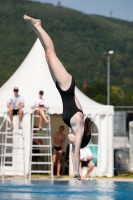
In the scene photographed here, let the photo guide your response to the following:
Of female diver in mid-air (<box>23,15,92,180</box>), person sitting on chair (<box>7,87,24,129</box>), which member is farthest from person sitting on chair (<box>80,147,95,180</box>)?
female diver in mid-air (<box>23,15,92,180</box>)

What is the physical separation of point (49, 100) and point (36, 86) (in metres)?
0.69

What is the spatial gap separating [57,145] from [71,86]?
31.7 feet

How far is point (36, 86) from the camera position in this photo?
17844 millimetres

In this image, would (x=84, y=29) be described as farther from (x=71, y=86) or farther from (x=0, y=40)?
(x=71, y=86)

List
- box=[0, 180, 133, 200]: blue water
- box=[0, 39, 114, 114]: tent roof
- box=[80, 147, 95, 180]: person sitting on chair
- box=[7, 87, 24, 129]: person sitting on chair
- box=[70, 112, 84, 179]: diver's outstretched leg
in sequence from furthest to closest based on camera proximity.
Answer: box=[0, 39, 114, 114]: tent roof
box=[80, 147, 95, 180]: person sitting on chair
box=[7, 87, 24, 129]: person sitting on chair
box=[0, 180, 133, 200]: blue water
box=[70, 112, 84, 179]: diver's outstretched leg

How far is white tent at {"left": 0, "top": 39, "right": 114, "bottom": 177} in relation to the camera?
17094mm

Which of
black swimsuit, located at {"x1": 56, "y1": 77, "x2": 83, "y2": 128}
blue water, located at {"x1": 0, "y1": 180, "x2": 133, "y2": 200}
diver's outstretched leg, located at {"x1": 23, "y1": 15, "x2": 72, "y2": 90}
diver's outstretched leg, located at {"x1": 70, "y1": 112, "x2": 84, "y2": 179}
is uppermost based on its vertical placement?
diver's outstretched leg, located at {"x1": 23, "y1": 15, "x2": 72, "y2": 90}

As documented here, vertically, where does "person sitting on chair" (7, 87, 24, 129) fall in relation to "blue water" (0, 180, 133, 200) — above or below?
above

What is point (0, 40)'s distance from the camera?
252 feet

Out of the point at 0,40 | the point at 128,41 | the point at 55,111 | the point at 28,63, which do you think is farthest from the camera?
the point at 128,41

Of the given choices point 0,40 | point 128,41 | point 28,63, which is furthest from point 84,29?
point 28,63

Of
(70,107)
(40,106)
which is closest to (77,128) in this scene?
(70,107)

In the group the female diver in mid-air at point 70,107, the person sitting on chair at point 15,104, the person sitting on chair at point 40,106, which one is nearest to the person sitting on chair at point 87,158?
the person sitting on chair at point 40,106

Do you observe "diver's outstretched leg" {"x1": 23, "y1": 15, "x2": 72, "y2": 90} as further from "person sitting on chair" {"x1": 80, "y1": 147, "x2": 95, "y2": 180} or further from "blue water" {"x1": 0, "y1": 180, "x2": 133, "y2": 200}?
"person sitting on chair" {"x1": 80, "y1": 147, "x2": 95, "y2": 180}
